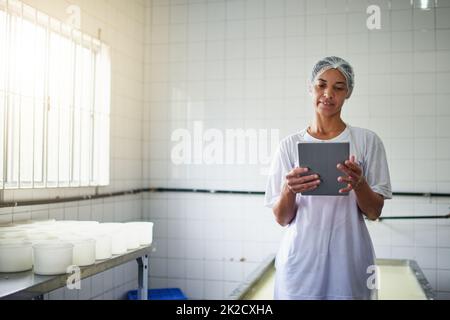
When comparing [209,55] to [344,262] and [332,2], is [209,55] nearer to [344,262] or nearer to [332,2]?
[332,2]

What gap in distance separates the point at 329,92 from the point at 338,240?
1.38 ft

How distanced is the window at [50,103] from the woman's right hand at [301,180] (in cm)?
163

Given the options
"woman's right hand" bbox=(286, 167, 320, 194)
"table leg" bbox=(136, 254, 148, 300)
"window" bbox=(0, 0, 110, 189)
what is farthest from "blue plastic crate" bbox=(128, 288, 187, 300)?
"woman's right hand" bbox=(286, 167, 320, 194)

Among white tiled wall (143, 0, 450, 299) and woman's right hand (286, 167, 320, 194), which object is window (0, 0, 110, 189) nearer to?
white tiled wall (143, 0, 450, 299)

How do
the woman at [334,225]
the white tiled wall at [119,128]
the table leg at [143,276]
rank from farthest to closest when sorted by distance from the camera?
the white tiled wall at [119,128], the table leg at [143,276], the woman at [334,225]

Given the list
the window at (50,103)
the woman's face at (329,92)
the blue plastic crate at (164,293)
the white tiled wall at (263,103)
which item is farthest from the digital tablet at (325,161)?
the blue plastic crate at (164,293)

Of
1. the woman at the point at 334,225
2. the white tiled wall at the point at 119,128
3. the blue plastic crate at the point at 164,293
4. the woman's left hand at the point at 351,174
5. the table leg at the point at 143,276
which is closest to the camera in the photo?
the woman's left hand at the point at 351,174

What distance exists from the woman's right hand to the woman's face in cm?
22

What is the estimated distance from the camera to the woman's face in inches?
49.2

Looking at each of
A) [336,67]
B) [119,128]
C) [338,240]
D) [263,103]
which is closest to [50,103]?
[119,128]

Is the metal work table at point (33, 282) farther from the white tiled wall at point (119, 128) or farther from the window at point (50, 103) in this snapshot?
the white tiled wall at point (119, 128)

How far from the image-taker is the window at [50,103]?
223 cm

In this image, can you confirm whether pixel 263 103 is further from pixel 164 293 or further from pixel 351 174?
pixel 351 174
